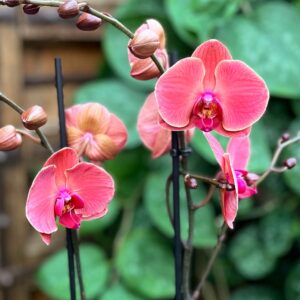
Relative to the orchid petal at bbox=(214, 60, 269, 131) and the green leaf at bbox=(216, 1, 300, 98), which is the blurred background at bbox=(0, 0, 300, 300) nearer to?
the green leaf at bbox=(216, 1, 300, 98)

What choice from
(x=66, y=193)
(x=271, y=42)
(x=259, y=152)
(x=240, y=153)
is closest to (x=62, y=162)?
(x=66, y=193)

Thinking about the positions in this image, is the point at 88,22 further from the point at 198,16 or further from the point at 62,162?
the point at 198,16

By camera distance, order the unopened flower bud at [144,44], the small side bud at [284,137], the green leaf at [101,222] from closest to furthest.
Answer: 1. the unopened flower bud at [144,44]
2. the small side bud at [284,137]
3. the green leaf at [101,222]

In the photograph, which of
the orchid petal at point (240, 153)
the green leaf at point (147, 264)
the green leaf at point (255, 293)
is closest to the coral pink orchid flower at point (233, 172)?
the orchid petal at point (240, 153)

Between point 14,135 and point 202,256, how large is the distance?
0.79 m

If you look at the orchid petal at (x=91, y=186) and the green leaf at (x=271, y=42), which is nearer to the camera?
the orchid petal at (x=91, y=186)

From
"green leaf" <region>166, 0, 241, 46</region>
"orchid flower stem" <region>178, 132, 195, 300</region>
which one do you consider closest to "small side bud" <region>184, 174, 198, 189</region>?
"orchid flower stem" <region>178, 132, 195, 300</region>

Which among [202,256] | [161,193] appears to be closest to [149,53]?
[161,193]

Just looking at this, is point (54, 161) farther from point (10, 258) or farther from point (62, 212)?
point (10, 258)

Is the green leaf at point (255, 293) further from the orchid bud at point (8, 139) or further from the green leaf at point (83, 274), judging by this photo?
the orchid bud at point (8, 139)

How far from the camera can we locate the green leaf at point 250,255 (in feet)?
3.37

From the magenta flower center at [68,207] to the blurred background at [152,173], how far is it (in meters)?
0.61

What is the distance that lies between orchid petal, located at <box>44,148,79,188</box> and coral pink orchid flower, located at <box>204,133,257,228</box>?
0.28ft

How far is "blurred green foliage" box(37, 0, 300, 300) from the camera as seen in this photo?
3.27 feet
